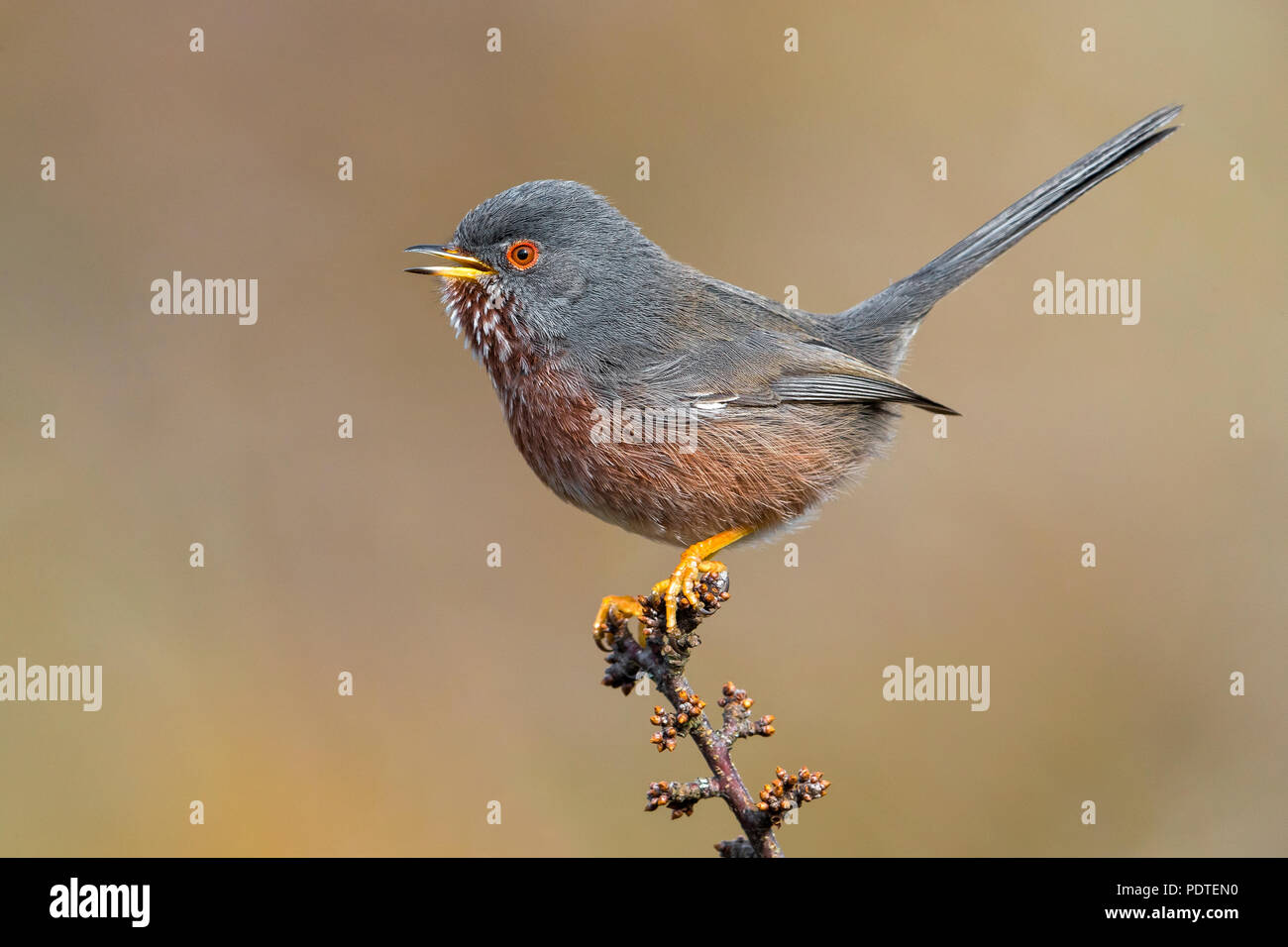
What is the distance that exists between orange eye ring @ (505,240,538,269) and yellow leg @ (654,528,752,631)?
1.34 meters

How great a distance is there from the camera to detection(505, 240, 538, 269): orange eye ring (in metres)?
4.62

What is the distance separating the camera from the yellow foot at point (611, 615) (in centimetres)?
456

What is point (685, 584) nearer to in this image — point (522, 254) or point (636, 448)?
point (636, 448)

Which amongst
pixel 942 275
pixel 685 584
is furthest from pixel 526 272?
pixel 942 275

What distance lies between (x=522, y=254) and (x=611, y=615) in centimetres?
150

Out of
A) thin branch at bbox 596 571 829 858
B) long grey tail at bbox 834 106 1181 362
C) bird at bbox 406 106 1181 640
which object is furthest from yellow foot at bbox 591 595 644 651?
long grey tail at bbox 834 106 1181 362

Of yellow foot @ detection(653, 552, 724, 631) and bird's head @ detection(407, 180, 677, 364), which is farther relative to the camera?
bird's head @ detection(407, 180, 677, 364)

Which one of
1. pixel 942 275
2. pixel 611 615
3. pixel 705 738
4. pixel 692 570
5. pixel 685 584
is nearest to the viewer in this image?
pixel 705 738

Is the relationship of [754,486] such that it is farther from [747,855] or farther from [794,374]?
[747,855]

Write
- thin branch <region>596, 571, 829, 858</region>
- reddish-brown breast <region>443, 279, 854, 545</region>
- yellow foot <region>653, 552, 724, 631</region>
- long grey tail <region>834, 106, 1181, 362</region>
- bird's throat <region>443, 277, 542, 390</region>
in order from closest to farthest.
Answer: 1. thin branch <region>596, 571, 829, 858</region>
2. yellow foot <region>653, 552, 724, 631</region>
3. reddish-brown breast <region>443, 279, 854, 545</region>
4. bird's throat <region>443, 277, 542, 390</region>
5. long grey tail <region>834, 106, 1181, 362</region>

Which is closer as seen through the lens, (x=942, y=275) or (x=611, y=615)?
(x=611, y=615)

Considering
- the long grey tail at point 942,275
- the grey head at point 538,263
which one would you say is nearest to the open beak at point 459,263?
the grey head at point 538,263

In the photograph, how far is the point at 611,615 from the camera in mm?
4590

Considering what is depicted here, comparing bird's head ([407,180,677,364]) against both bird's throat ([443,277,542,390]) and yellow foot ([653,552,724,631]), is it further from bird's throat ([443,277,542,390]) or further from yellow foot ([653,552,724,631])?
yellow foot ([653,552,724,631])
